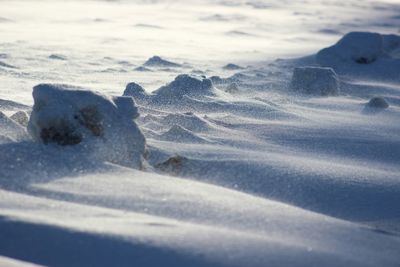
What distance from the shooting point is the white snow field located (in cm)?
156

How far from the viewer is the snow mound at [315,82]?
4535 mm

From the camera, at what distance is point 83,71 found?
5383 millimetres

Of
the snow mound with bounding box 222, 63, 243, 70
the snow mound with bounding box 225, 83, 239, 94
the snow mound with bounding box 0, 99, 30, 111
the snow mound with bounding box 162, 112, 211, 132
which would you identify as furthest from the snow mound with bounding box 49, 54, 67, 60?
the snow mound with bounding box 162, 112, 211, 132

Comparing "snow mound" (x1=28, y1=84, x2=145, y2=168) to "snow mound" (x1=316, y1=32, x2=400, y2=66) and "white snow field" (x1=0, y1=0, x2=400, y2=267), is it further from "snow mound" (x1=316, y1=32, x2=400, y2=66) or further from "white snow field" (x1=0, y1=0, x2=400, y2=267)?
"snow mound" (x1=316, y1=32, x2=400, y2=66)

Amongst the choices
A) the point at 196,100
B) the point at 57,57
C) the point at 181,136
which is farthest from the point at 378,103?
the point at 57,57

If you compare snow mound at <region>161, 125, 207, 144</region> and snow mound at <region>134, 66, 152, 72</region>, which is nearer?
snow mound at <region>161, 125, 207, 144</region>

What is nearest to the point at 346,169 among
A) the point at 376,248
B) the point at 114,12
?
the point at 376,248

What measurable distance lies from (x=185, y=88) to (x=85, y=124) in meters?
1.78

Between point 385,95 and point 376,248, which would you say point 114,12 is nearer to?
point 385,95

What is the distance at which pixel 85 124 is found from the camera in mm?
2279

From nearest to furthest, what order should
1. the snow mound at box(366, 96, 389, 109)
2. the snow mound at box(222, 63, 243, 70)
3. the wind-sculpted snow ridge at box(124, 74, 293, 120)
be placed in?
the wind-sculpted snow ridge at box(124, 74, 293, 120), the snow mound at box(366, 96, 389, 109), the snow mound at box(222, 63, 243, 70)

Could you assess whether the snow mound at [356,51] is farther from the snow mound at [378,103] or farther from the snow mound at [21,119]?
the snow mound at [21,119]

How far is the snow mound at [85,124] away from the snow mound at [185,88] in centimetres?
157

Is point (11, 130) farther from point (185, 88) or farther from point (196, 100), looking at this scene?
point (185, 88)
